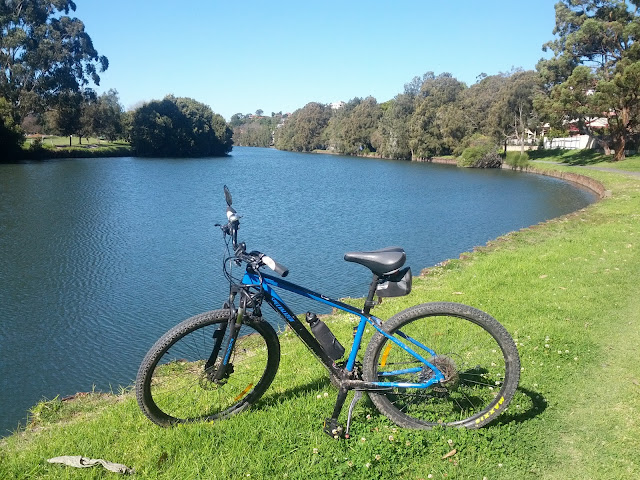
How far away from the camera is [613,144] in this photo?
48.6 m

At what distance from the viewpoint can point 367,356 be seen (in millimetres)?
3734

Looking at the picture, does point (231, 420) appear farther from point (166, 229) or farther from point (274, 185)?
point (274, 185)

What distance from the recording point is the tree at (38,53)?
57125 mm

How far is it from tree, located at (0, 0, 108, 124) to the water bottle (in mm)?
64138

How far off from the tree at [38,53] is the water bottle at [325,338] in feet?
210

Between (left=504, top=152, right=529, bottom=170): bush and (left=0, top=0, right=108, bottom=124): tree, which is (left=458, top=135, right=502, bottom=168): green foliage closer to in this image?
(left=504, top=152, right=529, bottom=170): bush

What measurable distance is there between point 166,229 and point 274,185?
19.9 m

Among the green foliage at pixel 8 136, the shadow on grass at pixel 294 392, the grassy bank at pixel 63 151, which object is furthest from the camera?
the grassy bank at pixel 63 151

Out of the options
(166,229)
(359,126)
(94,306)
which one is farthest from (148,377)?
(359,126)

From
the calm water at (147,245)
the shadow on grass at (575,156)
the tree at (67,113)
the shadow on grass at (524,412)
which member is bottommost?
the calm water at (147,245)

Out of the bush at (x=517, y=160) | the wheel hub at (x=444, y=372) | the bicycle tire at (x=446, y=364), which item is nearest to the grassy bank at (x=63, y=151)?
the bush at (x=517, y=160)

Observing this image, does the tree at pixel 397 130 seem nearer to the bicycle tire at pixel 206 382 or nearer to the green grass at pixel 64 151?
the green grass at pixel 64 151

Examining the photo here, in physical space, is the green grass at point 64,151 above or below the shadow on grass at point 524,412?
above

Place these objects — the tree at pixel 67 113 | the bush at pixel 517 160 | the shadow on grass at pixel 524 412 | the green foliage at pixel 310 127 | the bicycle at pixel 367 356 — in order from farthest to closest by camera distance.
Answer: the green foliage at pixel 310 127 → the tree at pixel 67 113 → the bush at pixel 517 160 → the shadow on grass at pixel 524 412 → the bicycle at pixel 367 356
